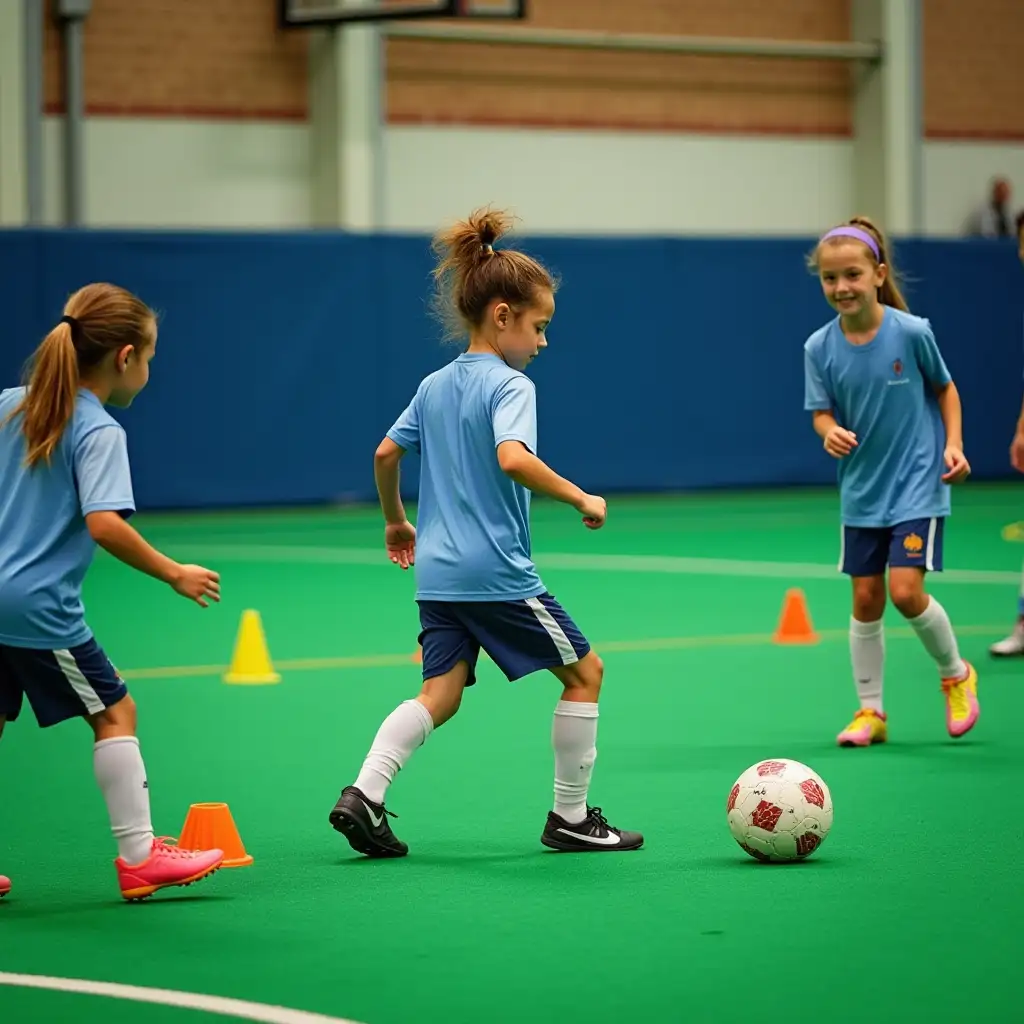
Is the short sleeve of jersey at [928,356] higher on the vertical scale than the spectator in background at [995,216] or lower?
lower

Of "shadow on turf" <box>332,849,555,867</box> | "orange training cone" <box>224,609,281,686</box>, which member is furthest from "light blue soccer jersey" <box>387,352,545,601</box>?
"orange training cone" <box>224,609,281,686</box>

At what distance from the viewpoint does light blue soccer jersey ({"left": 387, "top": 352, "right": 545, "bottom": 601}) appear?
17.9 feet

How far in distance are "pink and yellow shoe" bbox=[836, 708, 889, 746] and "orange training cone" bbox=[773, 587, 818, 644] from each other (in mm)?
2521

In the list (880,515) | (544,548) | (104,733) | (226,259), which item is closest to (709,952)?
(104,733)

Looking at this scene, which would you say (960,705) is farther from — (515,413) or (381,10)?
(381,10)

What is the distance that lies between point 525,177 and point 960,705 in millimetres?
14731

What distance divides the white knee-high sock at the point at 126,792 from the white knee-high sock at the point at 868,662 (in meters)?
3.16

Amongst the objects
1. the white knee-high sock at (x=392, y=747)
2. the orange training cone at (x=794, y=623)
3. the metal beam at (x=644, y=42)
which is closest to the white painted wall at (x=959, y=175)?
the metal beam at (x=644, y=42)

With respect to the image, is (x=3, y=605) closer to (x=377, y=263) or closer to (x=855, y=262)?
(x=855, y=262)

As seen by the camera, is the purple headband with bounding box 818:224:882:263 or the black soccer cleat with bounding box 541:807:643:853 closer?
the black soccer cleat with bounding box 541:807:643:853

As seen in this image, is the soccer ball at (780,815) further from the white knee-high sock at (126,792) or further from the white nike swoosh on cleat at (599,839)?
the white knee-high sock at (126,792)

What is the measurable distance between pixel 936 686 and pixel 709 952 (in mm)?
4305

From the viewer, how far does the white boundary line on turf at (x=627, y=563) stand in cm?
1266

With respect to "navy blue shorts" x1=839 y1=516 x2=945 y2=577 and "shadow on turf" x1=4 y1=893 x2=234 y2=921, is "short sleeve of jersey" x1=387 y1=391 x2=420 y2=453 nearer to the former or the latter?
"shadow on turf" x1=4 y1=893 x2=234 y2=921
